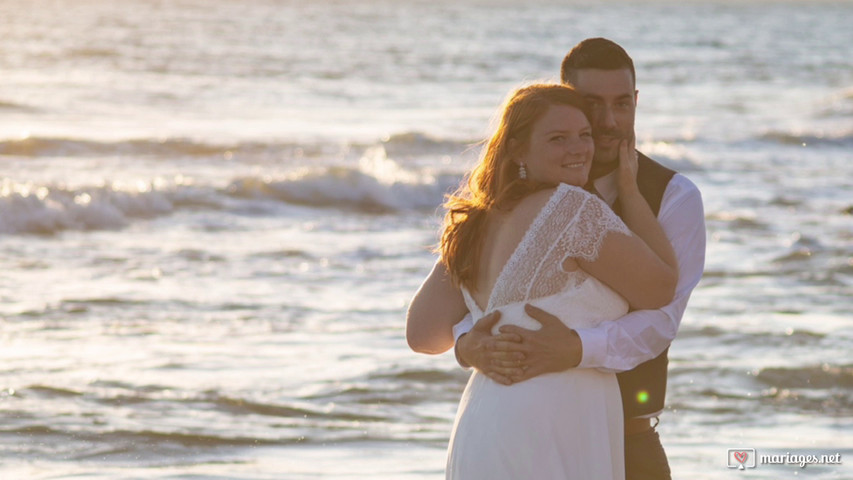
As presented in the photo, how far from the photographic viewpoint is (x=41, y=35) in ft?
140

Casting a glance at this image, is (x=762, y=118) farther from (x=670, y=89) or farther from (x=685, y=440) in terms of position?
(x=685, y=440)

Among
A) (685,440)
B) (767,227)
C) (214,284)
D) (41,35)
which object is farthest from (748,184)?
(41,35)

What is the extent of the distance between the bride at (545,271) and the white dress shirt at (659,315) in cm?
5

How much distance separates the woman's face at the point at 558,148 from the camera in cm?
310

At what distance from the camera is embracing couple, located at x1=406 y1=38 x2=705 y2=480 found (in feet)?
9.99

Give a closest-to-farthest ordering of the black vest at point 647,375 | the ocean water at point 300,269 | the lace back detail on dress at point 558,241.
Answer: the lace back detail on dress at point 558,241
the black vest at point 647,375
the ocean water at point 300,269

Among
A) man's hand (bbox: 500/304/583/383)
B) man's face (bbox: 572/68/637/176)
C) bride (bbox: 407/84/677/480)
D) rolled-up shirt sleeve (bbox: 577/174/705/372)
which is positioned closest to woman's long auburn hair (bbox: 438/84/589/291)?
bride (bbox: 407/84/677/480)

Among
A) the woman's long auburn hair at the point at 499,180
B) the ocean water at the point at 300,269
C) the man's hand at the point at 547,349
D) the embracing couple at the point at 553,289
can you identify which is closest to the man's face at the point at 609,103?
the embracing couple at the point at 553,289

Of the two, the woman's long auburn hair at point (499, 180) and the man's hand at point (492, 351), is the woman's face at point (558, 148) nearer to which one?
the woman's long auburn hair at point (499, 180)

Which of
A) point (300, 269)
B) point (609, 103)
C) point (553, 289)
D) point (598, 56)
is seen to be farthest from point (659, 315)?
point (300, 269)

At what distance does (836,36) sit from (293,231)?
194 ft

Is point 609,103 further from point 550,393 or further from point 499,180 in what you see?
point 550,393

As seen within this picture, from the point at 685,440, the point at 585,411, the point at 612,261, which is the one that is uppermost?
the point at 612,261

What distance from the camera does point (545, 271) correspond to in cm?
307
